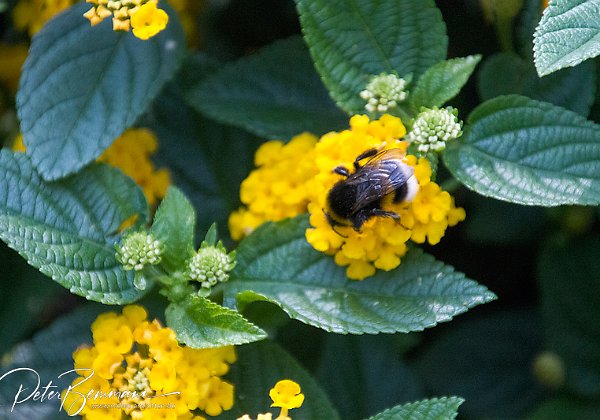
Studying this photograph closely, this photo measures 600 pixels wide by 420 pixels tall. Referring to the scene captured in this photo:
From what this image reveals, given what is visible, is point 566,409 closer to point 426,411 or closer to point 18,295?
point 426,411

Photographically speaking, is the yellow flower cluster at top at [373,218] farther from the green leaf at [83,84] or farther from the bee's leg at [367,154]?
the green leaf at [83,84]

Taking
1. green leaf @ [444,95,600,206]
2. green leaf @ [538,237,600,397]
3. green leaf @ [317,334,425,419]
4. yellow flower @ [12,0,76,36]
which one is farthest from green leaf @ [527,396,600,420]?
yellow flower @ [12,0,76,36]

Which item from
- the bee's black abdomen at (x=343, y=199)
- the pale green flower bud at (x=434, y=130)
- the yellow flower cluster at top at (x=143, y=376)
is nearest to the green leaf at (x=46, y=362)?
the yellow flower cluster at top at (x=143, y=376)

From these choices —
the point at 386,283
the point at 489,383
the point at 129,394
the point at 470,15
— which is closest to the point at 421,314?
the point at 386,283

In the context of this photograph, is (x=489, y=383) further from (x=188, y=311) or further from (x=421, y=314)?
(x=188, y=311)

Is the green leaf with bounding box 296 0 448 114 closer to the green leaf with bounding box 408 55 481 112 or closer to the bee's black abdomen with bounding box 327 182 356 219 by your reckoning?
the green leaf with bounding box 408 55 481 112

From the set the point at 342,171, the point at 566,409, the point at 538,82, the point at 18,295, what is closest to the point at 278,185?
the point at 342,171

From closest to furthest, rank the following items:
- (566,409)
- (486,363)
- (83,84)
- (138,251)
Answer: (138,251) → (83,84) → (566,409) → (486,363)
